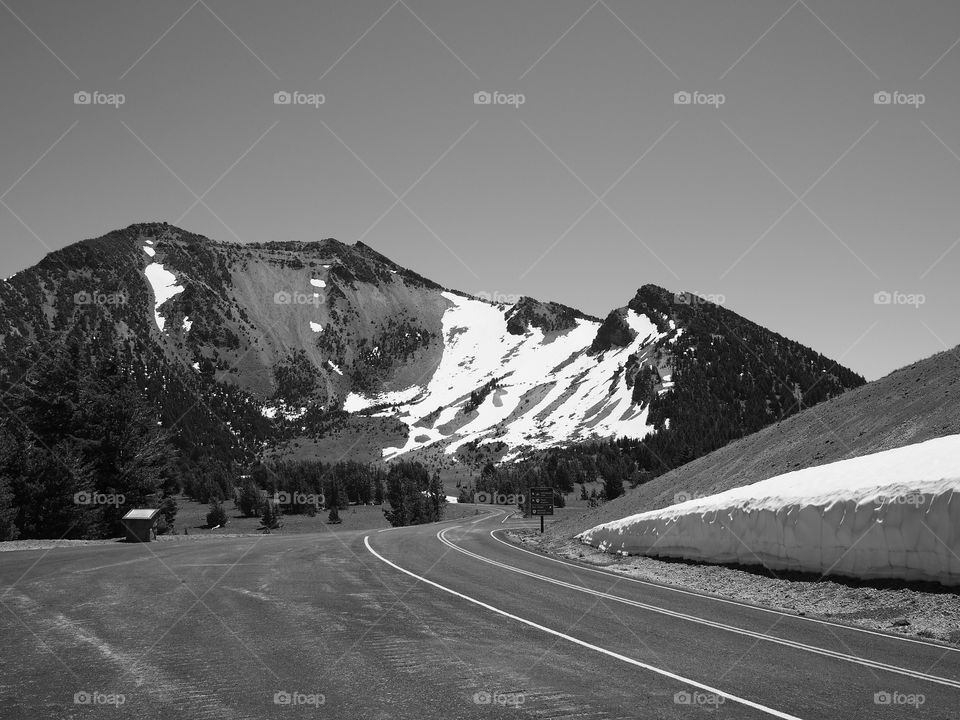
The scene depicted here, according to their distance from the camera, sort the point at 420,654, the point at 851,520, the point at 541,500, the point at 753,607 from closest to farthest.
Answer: the point at 420,654
the point at 753,607
the point at 851,520
the point at 541,500

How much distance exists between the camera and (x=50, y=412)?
166 feet

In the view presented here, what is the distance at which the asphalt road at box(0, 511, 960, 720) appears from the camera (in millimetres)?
6992

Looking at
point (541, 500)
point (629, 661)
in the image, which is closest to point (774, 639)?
point (629, 661)

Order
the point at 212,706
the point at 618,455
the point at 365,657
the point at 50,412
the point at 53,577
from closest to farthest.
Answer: the point at 212,706, the point at 365,657, the point at 53,577, the point at 50,412, the point at 618,455

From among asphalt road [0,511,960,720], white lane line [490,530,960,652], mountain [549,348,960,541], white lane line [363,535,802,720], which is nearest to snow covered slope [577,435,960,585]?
white lane line [490,530,960,652]

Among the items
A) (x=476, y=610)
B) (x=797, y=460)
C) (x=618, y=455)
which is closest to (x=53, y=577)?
(x=476, y=610)

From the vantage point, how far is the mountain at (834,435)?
22641mm

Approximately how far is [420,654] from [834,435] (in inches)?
880

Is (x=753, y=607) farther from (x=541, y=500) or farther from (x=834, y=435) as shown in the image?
(x=541, y=500)

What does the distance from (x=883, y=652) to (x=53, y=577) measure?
16053 millimetres

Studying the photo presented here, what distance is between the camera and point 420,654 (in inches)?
356

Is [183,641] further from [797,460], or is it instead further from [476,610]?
[797,460]

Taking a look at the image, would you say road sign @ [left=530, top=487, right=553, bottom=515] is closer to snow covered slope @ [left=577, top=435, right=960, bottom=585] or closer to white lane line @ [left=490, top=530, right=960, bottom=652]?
white lane line @ [left=490, top=530, right=960, bottom=652]

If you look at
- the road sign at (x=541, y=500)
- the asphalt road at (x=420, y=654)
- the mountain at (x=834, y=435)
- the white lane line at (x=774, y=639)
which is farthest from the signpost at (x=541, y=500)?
the asphalt road at (x=420, y=654)
